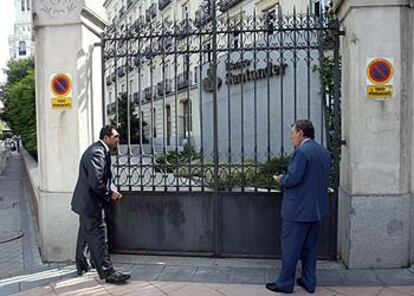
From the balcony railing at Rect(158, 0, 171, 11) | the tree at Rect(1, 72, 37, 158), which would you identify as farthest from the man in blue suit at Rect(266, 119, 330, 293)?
the balcony railing at Rect(158, 0, 171, 11)

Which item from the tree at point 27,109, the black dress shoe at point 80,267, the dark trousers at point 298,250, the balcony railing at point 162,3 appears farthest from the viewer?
the balcony railing at point 162,3

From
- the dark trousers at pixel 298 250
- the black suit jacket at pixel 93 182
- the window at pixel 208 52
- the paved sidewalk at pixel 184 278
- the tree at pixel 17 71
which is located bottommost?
the paved sidewalk at pixel 184 278

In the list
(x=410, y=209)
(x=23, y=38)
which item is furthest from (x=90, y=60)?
(x=23, y=38)

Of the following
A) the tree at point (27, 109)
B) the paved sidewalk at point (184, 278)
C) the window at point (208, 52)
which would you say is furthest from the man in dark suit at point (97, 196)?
the tree at point (27, 109)

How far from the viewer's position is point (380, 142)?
522cm

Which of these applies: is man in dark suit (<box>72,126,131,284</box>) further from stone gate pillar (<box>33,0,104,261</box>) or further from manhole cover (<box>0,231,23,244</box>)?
manhole cover (<box>0,231,23,244</box>)

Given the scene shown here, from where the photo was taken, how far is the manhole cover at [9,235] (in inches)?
283

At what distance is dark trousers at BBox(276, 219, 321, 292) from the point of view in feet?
→ 14.8

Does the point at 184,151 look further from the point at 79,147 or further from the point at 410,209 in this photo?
the point at 410,209

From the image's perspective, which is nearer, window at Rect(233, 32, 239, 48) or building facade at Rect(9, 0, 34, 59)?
window at Rect(233, 32, 239, 48)

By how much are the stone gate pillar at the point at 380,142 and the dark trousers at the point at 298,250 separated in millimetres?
912

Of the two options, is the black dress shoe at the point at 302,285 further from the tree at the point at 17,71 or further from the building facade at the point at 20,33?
the building facade at the point at 20,33

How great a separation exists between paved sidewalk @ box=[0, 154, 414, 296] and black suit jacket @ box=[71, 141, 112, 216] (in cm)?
93

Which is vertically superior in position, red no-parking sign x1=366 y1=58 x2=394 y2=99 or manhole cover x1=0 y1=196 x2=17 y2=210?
red no-parking sign x1=366 y1=58 x2=394 y2=99
